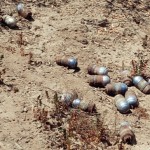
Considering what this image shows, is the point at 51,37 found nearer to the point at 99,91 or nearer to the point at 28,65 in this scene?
the point at 28,65

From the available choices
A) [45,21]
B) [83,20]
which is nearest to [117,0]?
[83,20]

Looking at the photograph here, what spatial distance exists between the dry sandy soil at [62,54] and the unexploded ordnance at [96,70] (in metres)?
0.14

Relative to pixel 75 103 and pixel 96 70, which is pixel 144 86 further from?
pixel 75 103

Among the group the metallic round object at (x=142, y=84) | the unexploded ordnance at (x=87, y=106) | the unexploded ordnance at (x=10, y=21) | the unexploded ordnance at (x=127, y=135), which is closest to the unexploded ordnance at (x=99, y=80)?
the metallic round object at (x=142, y=84)

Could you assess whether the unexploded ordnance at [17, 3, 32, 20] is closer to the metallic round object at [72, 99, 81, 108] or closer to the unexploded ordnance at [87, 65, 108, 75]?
the unexploded ordnance at [87, 65, 108, 75]

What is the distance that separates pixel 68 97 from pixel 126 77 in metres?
1.44

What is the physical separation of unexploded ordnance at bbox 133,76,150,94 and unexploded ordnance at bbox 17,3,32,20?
9.04 ft

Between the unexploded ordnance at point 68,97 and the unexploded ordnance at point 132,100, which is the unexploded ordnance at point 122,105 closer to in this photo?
the unexploded ordnance at point 132,100

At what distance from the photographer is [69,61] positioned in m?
8.30

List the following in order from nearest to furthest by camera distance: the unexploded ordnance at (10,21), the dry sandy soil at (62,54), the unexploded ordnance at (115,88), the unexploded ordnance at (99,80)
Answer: the dry sandy soil at (62,54)
the unexploded ordnance at (115,88)
the unexploded ordnance at (99,80)
the unexploded ordnance at (10,21)

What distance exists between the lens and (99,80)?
26.2 feet

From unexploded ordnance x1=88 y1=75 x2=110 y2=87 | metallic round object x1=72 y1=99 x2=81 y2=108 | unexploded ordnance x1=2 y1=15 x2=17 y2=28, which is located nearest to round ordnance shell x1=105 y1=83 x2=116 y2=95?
unexploded ordnance x1=88 y1=75 x2=110 y2=87

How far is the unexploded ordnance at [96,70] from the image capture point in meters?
8.20

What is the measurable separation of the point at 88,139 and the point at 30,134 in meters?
0.91
